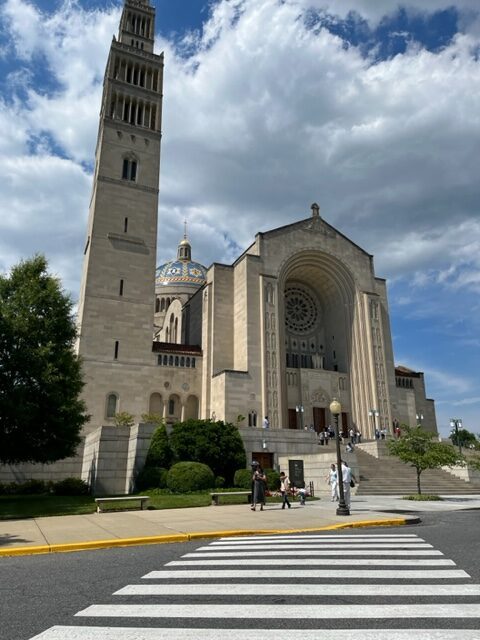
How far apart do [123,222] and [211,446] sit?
81.4 ft

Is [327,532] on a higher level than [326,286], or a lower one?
lower

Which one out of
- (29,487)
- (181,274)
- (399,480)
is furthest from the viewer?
(181,274)

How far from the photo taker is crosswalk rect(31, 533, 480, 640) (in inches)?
181

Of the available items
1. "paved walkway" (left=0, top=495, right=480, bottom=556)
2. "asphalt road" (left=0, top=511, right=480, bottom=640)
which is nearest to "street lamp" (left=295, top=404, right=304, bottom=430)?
"paved walkway" (left=0, top=495, right=480, bottom=556)

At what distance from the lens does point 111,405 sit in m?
38.4

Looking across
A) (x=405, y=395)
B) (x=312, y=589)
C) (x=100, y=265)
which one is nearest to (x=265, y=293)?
(x=100, y=265)

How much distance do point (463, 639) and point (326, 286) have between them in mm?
47815

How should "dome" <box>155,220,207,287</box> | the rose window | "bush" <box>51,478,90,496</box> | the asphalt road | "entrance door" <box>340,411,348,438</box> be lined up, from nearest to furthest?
the asphalt road
"bush" <box>51,478,90,496</box>
"entrance door" <box>340,411,348,438</box>
the rose window
"dome" <box>155,220,207,287</box>

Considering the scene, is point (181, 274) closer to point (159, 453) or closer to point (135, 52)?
point (135, 52)

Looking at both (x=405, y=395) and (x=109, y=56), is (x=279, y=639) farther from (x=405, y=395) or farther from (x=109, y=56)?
(x=109, y=56)

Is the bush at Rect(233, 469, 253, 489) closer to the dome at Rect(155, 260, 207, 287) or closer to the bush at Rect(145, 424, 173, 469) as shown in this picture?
the bush at Rect(145, 424, 173, 469)

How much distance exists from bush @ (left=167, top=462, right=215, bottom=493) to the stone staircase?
853 centimetres

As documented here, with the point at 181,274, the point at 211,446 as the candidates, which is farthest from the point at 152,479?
the point at 181,274

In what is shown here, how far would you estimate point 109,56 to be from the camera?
50031mm
